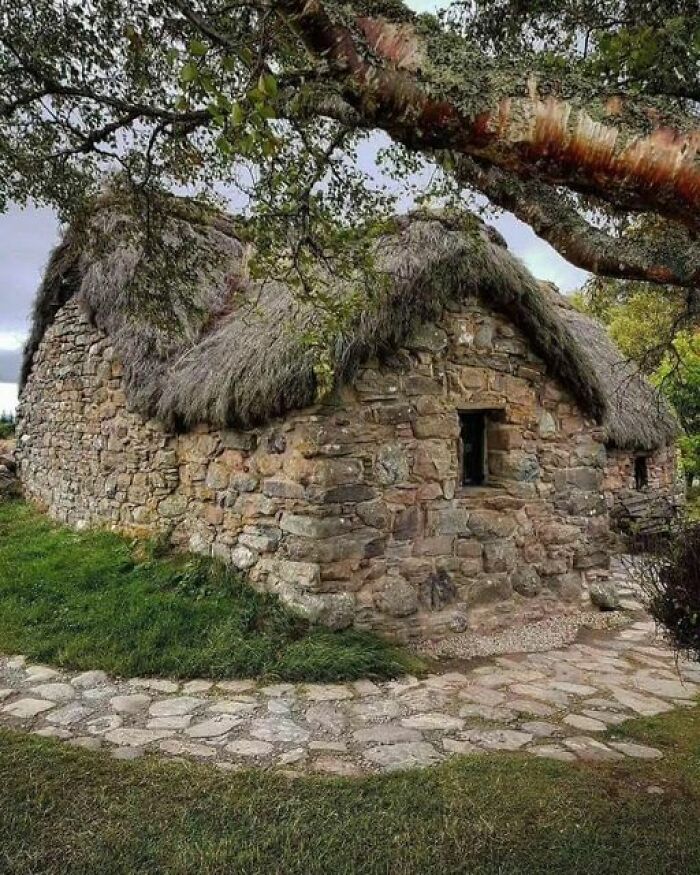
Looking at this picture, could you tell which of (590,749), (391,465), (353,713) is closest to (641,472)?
(391,465)

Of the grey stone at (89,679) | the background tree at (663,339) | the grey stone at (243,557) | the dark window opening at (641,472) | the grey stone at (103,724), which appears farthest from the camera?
the dark window opening at (641,472)

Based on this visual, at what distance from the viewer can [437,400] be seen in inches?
234

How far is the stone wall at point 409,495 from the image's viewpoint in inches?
215

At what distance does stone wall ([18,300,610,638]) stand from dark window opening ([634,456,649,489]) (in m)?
5.83

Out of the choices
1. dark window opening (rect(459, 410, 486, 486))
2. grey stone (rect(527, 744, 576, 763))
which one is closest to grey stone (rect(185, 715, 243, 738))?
grey stone (rect(527, 744, 576, 763))

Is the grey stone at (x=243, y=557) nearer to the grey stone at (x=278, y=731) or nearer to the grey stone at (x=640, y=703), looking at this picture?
the grey stone at (x=278, y=731)

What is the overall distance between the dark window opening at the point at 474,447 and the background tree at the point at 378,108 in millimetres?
2257

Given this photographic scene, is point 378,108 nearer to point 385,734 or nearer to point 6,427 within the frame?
point 385,734

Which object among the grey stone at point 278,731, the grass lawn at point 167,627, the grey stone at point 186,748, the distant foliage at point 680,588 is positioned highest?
the distant foliage at point 680,588

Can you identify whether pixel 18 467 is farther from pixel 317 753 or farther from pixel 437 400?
pixel 317 753

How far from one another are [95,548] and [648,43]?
6.93 metres

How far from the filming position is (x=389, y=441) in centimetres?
568

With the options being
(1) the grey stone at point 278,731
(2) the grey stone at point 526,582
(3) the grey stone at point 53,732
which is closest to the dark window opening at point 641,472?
(2) the grey stone at point 526,582

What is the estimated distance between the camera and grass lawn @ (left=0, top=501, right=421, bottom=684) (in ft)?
15.9
